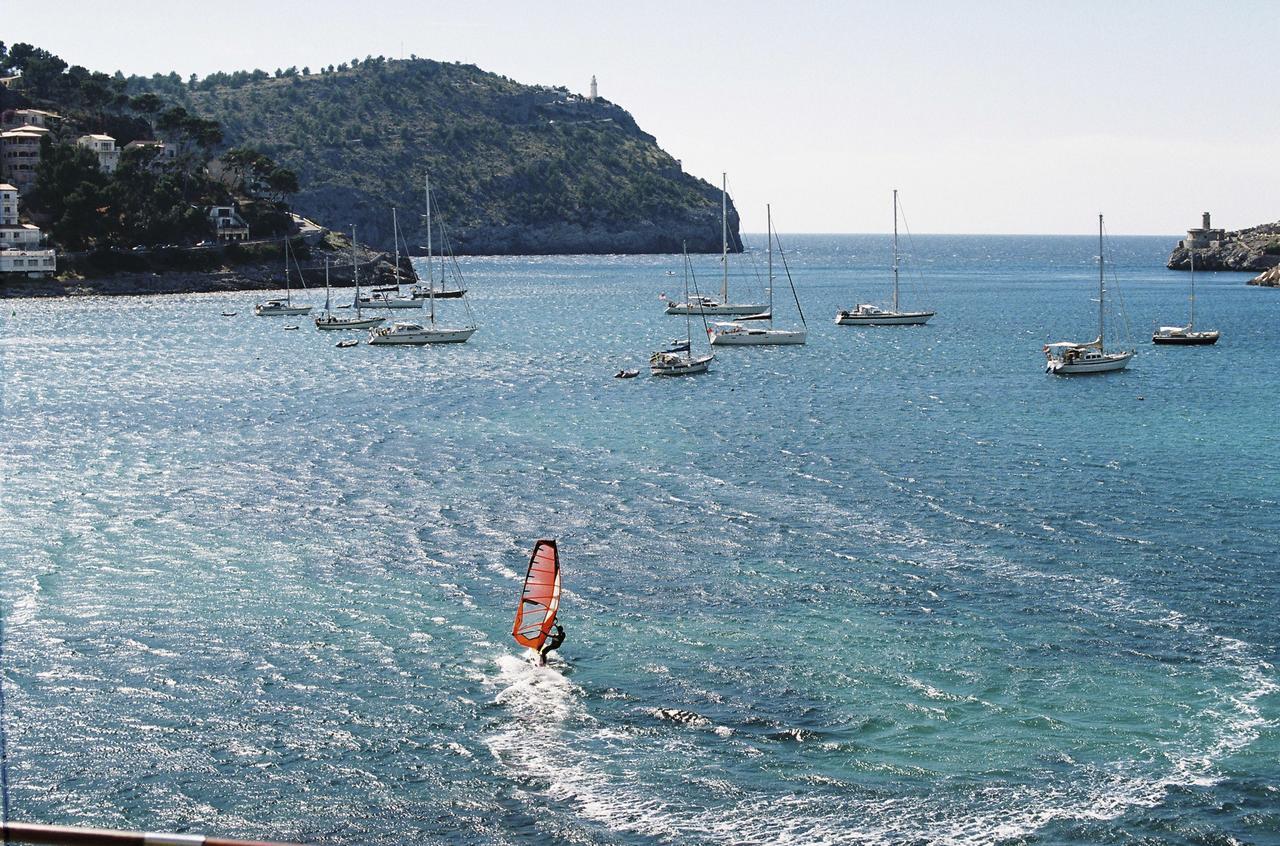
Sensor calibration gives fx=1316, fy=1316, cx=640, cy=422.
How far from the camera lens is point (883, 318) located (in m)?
142

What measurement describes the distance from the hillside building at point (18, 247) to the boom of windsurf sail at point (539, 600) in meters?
156

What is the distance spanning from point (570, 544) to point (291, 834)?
69.9 feet

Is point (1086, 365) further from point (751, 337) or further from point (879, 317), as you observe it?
point (879, 317)

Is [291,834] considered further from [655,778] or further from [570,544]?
[570,544]

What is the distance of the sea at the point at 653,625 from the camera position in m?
25.3

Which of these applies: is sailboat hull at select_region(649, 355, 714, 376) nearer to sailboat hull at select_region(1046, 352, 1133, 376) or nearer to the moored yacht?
sailboat hull at select_region(1046, 352, 1133, 376)

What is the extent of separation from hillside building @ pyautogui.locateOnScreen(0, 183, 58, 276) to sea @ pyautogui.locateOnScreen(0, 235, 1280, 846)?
10281 centimetres

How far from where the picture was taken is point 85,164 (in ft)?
608

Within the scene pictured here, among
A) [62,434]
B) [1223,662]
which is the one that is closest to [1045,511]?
[1223,662]

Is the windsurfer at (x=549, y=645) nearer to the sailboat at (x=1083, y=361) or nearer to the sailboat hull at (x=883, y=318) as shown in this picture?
the sailboat at (x=1083, y=361)

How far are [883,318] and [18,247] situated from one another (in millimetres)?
112867

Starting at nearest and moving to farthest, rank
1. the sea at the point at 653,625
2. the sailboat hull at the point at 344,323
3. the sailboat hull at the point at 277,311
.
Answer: the sea at the point at 653,625 → the sailboat hull at the point at 344,323 → the sailboat hull at the point at 277,311

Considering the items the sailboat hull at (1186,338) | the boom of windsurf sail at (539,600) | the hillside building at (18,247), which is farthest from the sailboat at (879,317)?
the boom of windsurf sail at (539,600)

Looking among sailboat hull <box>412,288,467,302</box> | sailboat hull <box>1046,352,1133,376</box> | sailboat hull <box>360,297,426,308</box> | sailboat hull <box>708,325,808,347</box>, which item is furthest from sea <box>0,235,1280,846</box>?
sailboat hull <box>412,288,467,302</box>
